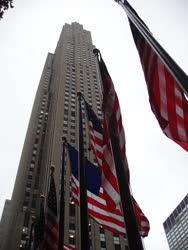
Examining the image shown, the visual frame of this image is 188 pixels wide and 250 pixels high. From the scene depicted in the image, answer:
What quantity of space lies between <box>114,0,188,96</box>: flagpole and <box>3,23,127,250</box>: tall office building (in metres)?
49.6

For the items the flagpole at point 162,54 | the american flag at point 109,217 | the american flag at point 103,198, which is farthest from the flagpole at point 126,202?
the flagpole at point 162,54

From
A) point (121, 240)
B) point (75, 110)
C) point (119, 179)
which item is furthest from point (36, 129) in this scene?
point (119, 179)

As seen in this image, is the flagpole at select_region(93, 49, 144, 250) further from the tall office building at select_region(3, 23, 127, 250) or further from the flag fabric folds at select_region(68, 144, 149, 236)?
the tall office building at select_region(3, 23, 127, 250)

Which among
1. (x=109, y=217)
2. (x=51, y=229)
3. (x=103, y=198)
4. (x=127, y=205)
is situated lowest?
(x=51, y=229)

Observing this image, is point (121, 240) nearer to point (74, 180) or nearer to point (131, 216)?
point (74, 180)

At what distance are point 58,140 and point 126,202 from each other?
65843 millimetres

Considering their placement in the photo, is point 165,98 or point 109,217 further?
point 109,217

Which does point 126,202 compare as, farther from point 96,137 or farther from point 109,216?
point 96,137

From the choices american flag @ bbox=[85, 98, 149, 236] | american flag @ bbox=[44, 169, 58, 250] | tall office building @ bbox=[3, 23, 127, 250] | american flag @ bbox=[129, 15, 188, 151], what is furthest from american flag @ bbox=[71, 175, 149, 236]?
tall office building @ bbox=[3, 23, 127, 250]

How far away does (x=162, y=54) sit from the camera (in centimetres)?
737

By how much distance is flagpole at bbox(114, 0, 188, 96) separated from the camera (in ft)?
21.2

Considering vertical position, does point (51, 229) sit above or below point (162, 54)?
below

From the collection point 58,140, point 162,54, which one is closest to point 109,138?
point 162,54

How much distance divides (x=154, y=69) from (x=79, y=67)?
103 meters
